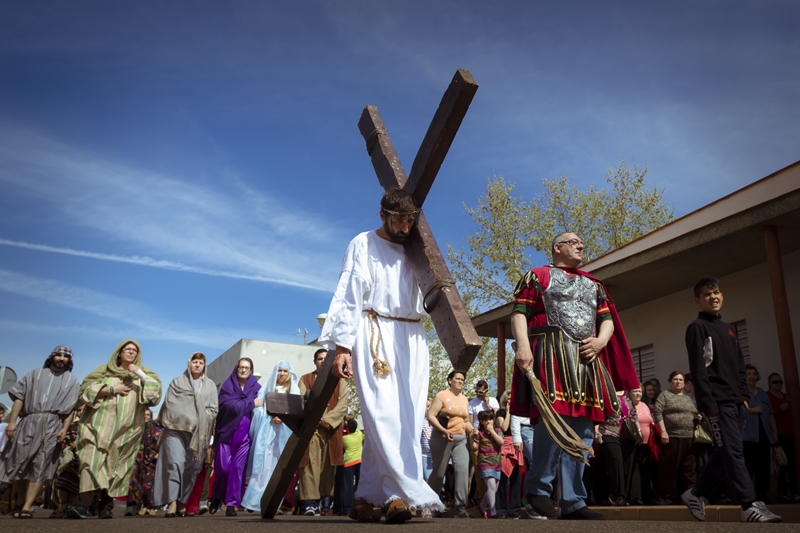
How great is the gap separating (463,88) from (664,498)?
7.78 metres

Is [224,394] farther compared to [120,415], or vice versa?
[224,394]

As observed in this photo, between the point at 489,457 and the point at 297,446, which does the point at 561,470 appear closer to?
the point at 297,446

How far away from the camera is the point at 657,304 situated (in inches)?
558

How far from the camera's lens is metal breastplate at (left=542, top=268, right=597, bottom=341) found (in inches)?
190

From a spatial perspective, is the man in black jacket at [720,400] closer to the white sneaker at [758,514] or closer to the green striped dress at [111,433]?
the white sneaker at [758,514]

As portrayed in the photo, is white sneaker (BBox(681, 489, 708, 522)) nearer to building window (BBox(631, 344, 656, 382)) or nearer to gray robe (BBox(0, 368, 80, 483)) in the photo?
gray robe (BBox(0, 368, 80, 483))

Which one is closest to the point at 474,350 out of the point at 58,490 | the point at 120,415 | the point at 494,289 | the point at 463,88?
the point at 463,88

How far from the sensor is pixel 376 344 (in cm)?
465

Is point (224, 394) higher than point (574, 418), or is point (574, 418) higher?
point (224, 394)

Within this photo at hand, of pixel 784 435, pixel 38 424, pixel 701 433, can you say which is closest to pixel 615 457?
pixel 701 433

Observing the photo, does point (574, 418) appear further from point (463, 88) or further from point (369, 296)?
point (463, 88)

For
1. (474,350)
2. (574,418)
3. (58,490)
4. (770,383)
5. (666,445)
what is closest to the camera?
(474,350)

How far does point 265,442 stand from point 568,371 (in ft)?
20.6

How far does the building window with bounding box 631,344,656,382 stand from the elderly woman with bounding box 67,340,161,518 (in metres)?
10.2
